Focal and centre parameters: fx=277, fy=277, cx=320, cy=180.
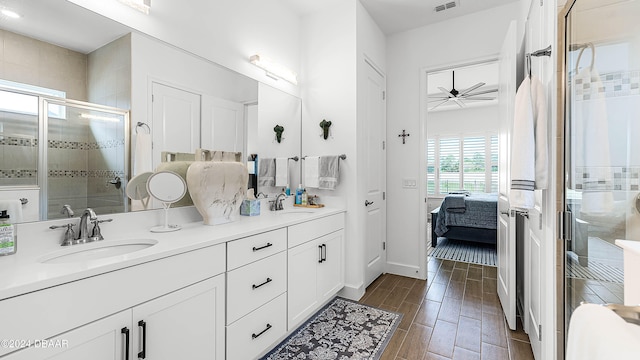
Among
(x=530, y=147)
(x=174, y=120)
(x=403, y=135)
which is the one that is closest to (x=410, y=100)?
(x=403, y=135)

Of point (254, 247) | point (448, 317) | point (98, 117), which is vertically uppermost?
point (98, 117)

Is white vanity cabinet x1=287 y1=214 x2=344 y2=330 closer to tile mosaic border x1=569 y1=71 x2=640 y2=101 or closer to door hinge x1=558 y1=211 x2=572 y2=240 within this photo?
door hinge x1=558 y1=211 x2=572 y2=240

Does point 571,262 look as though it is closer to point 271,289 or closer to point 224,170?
point 271,289

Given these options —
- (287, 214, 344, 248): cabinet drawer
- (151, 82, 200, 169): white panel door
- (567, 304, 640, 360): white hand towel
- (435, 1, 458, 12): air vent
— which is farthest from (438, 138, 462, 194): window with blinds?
(567, 304, 640, 360): white hand towel

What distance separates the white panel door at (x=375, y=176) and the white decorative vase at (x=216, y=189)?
141cm

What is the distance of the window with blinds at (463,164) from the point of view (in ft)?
21.8

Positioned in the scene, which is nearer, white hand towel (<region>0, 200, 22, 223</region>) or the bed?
white hand towel (<region>0, 200, 22, 223</region>)

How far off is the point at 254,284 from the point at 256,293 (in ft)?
0.20

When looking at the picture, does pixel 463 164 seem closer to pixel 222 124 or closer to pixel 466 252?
pixel 466 252

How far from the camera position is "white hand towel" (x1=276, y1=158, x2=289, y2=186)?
2.64 meters

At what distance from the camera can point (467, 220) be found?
4.26 meters

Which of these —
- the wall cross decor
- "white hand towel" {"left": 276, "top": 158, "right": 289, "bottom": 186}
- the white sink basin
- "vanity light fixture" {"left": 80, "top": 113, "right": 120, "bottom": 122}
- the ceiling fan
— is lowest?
the white sink basin

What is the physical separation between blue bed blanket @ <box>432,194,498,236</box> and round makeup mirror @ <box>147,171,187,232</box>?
13.0 feet

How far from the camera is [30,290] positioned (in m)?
0.81
